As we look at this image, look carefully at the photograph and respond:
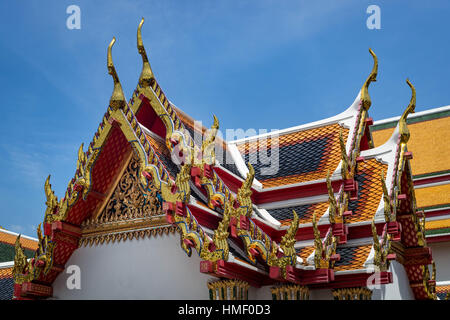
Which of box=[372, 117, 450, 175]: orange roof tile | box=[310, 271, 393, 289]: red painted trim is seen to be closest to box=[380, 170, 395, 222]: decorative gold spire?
box=[310, 271, 393, 289]: red painted trim

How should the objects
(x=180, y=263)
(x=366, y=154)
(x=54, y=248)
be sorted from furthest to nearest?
(x=366, y=154) → (x=54, y=248) → (x=180, y=263)

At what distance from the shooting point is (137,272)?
8.70m

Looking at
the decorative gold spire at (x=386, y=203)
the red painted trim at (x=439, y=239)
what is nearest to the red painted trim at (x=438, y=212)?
the red painted trim at (x=439, y=239)

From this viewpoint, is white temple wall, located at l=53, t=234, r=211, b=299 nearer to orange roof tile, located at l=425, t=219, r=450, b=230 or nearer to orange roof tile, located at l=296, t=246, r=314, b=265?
orange roof tile, located at l=296, t=246, r=314, b=265

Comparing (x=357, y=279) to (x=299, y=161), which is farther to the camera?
(x=299, y=161)

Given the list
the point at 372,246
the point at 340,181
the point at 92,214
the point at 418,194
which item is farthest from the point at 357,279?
the point at 418,194

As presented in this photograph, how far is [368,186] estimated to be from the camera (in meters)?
10.8

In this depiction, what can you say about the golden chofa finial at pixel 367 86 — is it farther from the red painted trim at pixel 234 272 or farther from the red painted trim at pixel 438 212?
the red painted trim at pixel 438 212

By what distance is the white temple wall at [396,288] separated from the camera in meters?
9.52

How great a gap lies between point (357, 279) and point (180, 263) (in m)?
2.53

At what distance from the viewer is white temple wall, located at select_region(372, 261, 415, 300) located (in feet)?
31.2

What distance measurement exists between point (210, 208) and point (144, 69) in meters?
2.48
